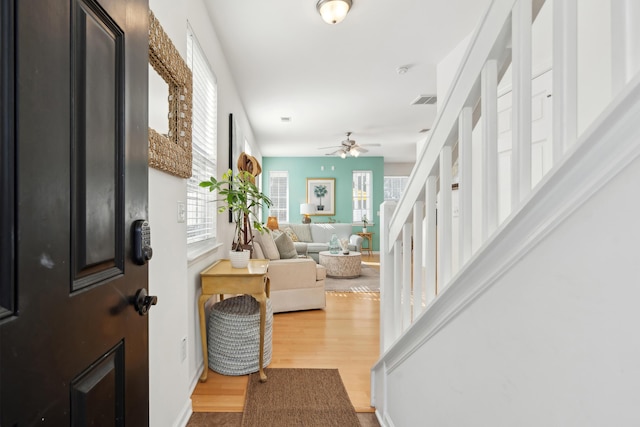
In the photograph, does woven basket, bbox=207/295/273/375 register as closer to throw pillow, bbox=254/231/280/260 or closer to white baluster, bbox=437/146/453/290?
white baluster, bbox=437/146/453/290

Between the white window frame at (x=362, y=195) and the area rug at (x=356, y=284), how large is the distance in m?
3.29

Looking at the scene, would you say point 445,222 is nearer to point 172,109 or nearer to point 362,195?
point 172,109

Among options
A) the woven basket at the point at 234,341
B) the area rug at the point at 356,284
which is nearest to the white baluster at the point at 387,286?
the woven basket at the point at 234,341

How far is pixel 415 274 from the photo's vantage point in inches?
51.5

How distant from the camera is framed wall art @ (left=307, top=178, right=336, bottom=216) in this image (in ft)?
27.4

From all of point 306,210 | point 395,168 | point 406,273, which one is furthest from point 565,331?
point 395,168

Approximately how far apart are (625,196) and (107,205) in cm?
100

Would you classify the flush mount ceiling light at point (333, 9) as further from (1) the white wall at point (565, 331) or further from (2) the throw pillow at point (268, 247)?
(2) the throw pillow at point (268, 247)

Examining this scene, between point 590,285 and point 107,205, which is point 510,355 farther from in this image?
point 107,205

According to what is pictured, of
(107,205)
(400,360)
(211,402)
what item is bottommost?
(211,402)

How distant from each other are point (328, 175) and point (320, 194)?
1.84ft

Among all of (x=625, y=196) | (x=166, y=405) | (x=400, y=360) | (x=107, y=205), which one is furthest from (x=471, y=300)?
(x=166, y=405)

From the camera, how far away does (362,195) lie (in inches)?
339

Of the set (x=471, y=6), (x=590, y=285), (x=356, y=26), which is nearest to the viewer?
(x=590, y=285)
